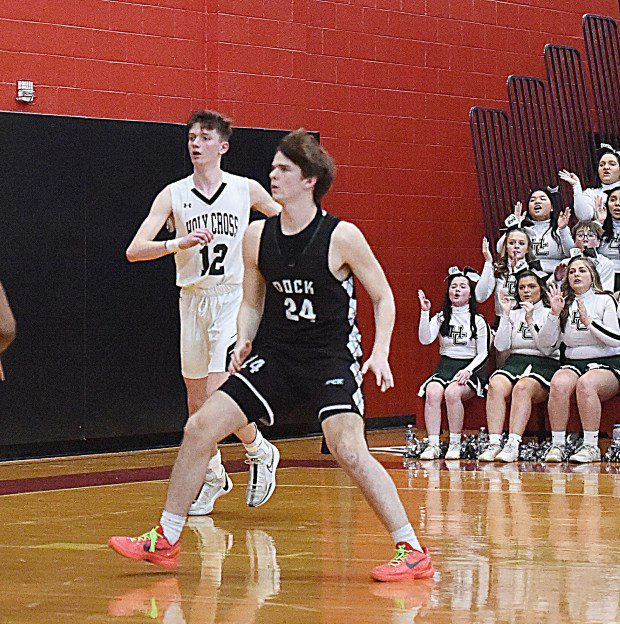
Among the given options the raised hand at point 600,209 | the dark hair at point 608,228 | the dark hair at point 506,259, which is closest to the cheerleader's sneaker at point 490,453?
the dark hair at point 506,259

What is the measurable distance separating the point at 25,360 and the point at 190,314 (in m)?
3.20

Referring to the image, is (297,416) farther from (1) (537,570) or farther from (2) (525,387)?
(1) (537,570)

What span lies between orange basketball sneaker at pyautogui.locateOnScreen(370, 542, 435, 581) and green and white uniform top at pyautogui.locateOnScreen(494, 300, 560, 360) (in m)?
5.20

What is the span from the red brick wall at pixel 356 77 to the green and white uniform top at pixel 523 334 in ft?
7.46

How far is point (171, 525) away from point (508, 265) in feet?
20.7

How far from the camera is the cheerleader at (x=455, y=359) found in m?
10.5

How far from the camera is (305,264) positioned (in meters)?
5.65

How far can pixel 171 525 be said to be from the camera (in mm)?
5641

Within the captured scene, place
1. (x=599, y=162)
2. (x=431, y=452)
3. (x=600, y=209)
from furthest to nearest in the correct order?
(x=599, y=162) < (x=600, y=209) < (x=431, y=452)

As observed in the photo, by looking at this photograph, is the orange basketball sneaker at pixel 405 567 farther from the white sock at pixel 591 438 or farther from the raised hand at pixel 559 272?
the raised hand at pixel 559 272

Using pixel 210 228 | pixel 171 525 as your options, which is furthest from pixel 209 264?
pixel 171 525

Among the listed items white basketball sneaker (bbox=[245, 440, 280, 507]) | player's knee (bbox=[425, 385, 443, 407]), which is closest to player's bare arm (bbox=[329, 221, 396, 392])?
white basketball sneaker (bbox=[245, 440, 280, 507])

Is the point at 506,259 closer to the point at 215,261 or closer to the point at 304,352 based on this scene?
the point at 215,261

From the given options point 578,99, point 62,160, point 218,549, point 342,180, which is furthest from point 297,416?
point 218,549
